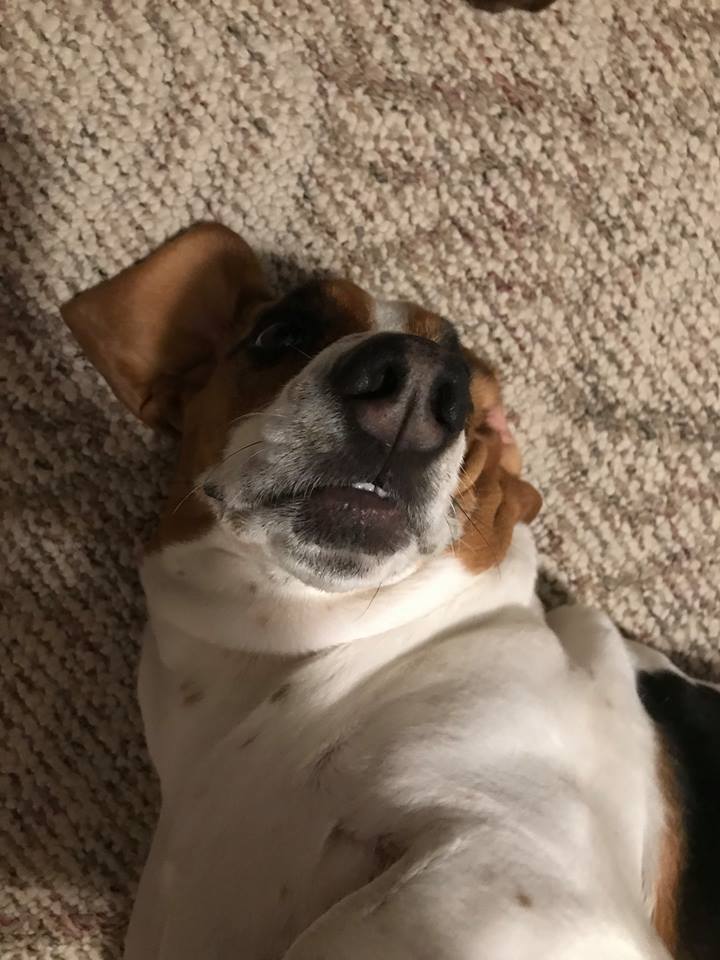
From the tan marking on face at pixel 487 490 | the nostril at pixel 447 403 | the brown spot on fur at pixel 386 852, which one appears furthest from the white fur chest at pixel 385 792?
the nostril at pixel 447 403

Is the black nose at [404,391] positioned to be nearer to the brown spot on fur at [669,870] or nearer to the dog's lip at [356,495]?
the dog's lip at [356,495]

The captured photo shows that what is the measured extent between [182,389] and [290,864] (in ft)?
2.80

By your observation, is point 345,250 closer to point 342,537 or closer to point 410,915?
Answer: point 342,537

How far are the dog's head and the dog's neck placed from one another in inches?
1.7

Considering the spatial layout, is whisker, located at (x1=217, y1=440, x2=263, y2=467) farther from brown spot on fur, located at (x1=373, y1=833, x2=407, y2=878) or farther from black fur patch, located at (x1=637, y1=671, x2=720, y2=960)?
Result: black fur patch, located at (x1=637, y1=671, x2=720, y2=960)

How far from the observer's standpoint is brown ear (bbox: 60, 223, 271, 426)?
1.65m

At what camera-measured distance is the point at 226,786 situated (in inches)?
56.2

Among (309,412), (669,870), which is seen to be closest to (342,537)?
(309,412)

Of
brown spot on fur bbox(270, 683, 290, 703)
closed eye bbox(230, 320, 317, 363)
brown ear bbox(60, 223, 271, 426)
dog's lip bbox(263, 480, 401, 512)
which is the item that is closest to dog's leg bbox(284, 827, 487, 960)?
brown spot on fur bbox(270, 683, 290, 703)

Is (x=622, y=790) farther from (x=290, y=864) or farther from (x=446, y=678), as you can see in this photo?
(x=290, y=864)

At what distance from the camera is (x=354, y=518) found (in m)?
1.29

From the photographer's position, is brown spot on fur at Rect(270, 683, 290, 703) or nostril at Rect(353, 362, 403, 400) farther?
brown spot on fur at Rect(270, 683, 290, 703)

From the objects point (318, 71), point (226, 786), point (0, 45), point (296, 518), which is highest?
point (318, 71)

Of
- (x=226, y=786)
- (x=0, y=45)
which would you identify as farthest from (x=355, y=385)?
(x=0, y=45)
